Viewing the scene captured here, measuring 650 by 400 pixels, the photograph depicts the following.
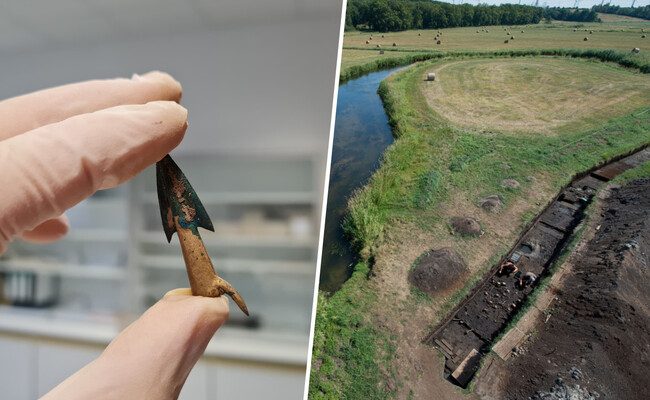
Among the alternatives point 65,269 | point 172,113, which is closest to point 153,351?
point 172,113

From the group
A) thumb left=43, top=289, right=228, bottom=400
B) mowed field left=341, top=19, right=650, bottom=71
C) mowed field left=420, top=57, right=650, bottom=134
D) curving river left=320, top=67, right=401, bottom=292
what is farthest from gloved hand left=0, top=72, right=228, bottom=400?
mowed field left=341, top=19, right=650, bottom=71

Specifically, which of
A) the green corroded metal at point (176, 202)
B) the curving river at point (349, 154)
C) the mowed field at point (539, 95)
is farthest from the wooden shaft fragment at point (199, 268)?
the mowed field at point (539, 95)

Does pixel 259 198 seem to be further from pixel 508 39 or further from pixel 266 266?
pixel 508 39

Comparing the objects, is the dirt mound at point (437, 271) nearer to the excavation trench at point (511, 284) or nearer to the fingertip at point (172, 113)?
the excavation trench at point (511, 284)

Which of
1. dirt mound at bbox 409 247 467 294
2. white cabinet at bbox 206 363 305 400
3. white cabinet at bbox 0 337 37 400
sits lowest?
white cabinet at bbox 0 337 37 400

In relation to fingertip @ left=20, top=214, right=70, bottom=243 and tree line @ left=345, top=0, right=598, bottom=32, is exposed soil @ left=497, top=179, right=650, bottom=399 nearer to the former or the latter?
tree line @ left=345, top=0, right=598, bottom=32

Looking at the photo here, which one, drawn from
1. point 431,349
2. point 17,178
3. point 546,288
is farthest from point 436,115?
point 17,178
